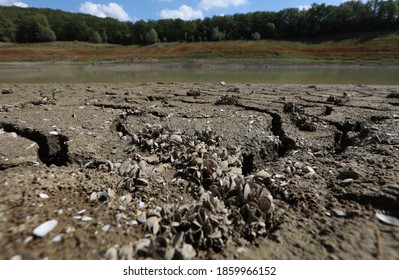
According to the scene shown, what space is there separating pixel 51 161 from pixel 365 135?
10.4 ft

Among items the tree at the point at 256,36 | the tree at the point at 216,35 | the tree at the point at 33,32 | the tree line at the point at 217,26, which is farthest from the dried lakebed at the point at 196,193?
the tree at the point at 33,32

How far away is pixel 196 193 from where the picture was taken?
167 cm

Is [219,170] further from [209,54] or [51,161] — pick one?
[209,54]

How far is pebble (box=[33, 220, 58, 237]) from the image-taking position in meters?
1.19

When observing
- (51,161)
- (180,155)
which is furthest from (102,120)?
(180,155)

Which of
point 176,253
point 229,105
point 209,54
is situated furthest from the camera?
point 209,54

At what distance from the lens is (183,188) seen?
1.72 meters

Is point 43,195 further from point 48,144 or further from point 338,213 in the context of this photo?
point 338,213

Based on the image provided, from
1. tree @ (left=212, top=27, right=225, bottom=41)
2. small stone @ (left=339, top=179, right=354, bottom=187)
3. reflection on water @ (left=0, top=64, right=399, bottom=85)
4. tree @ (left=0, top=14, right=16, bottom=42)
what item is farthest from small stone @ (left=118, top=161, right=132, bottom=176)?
tree @ (left=0, top=14, right=16, bottom=42)

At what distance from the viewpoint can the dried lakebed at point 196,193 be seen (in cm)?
117

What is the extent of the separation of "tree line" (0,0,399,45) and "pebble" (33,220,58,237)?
50498 millimetres

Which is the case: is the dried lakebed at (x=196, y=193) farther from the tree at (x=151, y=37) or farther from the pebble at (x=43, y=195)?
the tree at (x=151, y=37)

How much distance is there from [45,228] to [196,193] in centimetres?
88

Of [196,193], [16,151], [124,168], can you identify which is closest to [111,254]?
[196,193]
